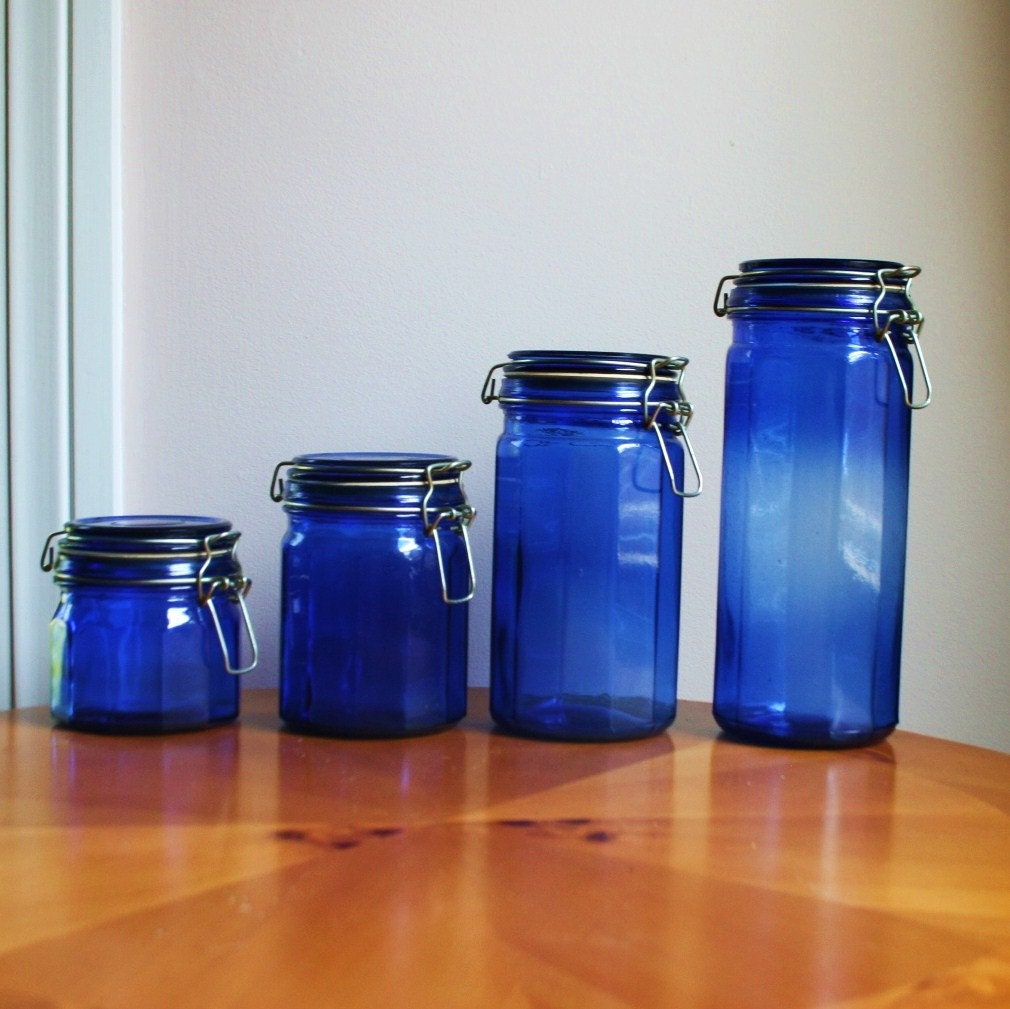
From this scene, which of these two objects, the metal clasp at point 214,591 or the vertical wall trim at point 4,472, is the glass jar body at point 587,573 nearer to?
the metal clasp at point 214,591

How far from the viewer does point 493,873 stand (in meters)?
0.61

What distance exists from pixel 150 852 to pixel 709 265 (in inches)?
25.3

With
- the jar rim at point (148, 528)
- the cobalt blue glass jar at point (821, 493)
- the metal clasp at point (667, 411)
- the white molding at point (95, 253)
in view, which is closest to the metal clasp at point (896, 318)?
the cobalt blue glass jar at point (821, 493)

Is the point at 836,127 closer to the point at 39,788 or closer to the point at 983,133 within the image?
the point at 983,133

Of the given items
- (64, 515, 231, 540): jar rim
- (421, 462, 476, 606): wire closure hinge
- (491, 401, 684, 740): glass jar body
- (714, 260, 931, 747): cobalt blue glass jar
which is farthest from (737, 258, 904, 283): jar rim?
(64, 515, 231, 540): jar rim

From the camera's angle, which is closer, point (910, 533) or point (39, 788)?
point (39, 788)

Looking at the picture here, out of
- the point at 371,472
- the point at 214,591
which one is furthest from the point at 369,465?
the point at 214,591

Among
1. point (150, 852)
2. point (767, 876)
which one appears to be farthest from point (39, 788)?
point (767, 876)

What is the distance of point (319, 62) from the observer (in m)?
1.05

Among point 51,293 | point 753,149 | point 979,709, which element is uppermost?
point 753,149

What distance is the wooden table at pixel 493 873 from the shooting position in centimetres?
49

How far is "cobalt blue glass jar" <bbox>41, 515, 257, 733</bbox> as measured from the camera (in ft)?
2.79

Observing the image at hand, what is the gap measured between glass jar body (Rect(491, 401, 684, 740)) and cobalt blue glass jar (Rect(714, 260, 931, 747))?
0.19ft

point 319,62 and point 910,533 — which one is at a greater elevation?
point 319,62
